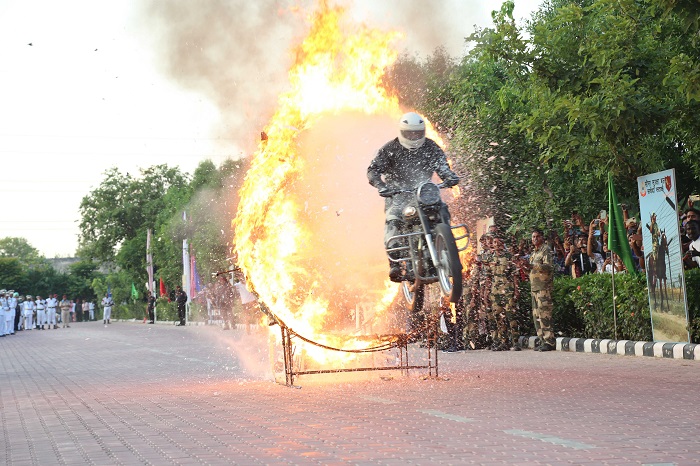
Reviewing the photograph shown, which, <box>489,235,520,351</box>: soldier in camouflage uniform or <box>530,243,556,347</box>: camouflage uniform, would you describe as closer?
<box>530,243,556,347</box>: camouflage uniform

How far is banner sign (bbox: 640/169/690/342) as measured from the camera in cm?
1641

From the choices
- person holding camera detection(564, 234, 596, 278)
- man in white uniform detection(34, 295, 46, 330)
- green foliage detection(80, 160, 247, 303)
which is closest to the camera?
person holding camera detection(564, 234, 596, 278)

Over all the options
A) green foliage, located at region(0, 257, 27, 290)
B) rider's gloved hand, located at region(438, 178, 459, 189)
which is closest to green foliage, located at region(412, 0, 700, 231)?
rider's gloved hand, located at region(438, 178, 459, 189)

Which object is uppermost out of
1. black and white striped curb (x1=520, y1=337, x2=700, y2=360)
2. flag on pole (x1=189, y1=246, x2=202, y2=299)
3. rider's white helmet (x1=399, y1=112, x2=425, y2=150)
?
flag on pole (x1=189, y1=246, x2=202, y2=299)

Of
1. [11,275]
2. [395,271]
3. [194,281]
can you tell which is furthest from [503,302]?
[11,275]

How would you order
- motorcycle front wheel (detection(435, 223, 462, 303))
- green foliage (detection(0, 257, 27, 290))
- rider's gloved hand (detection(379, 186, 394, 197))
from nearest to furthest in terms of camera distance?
motorcycle front wheel (detection(435, 223, 462, 303))
rider's gloved hand (detection(379, 186, 394, 197))
green foliage (detection(0, 257, 27, 290))

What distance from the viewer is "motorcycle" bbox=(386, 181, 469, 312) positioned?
11.7 meters

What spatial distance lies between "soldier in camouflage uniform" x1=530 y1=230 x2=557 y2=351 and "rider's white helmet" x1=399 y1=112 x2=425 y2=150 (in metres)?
7.90

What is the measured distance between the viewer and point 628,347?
18.1 meters

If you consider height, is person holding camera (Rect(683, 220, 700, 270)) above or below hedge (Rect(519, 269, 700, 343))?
above

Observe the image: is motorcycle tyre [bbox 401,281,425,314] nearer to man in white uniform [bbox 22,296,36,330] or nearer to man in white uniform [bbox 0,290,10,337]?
man in white uniform [bbox 0,290,10,337]

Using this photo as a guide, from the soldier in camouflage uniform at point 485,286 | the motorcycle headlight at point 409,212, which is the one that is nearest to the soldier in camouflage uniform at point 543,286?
the soldier in camouflage uniform at point 485,286

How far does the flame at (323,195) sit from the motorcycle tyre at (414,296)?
871 mm

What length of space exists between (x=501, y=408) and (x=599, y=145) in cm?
816
